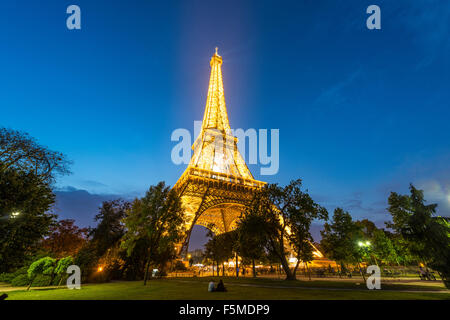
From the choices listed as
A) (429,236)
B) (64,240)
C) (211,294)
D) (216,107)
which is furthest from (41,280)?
(216,107)

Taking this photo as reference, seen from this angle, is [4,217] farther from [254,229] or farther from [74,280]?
[254,229]

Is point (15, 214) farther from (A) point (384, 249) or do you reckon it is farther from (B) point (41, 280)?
(A) point (384, 249)

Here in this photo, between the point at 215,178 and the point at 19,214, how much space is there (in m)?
28.5

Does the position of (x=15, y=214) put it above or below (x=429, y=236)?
above

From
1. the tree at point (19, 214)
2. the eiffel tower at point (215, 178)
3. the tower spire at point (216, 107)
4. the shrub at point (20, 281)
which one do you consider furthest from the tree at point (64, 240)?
the tower spire at point (216, 107)

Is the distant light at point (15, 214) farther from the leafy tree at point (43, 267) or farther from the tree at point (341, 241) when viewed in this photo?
the tree at point (341, 241)

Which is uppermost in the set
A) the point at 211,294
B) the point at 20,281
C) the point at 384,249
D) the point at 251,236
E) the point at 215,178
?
the point at 215,178

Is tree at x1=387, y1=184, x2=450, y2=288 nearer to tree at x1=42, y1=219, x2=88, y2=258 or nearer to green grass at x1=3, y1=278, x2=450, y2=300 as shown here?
green grass at x1=3, y1=278, x2=450, y2=300

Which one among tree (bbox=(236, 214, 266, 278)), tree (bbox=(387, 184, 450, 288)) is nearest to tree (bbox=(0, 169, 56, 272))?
tree (bbox=(236, 214, 266, 278))

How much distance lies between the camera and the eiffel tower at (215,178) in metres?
34.4

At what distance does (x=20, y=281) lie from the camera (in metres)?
17.2

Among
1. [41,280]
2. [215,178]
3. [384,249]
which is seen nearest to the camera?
[41,280]

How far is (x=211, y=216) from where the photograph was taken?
165 feet
